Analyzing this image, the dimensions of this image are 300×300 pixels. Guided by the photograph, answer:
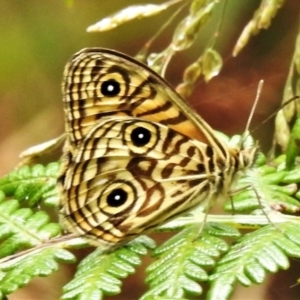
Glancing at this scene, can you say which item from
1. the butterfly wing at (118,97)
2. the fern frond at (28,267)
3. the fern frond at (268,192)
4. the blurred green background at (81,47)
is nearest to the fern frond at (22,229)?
the fern frond at (28,267)

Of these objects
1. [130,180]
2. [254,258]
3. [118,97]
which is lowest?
[254,258]

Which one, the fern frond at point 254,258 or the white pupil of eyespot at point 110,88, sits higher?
the white pupil of eyespot at point 110,88

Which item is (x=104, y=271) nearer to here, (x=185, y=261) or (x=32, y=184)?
(x=185, y=261)

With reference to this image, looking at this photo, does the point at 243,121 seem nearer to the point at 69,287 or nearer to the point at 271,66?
the point at 271,66

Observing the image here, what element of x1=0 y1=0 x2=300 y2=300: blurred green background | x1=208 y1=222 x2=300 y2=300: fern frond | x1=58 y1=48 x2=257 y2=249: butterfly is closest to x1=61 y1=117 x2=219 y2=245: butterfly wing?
x1=58 y1=48 x2=257 y2=249: butterfly

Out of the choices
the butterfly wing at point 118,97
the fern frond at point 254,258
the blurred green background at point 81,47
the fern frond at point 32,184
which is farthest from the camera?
the blurred green background at point 81,47

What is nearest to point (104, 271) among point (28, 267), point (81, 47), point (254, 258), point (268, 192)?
point (28, 267)

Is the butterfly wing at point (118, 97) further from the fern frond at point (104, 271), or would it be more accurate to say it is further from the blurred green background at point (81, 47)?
the blurred green background at point (81, 47)
